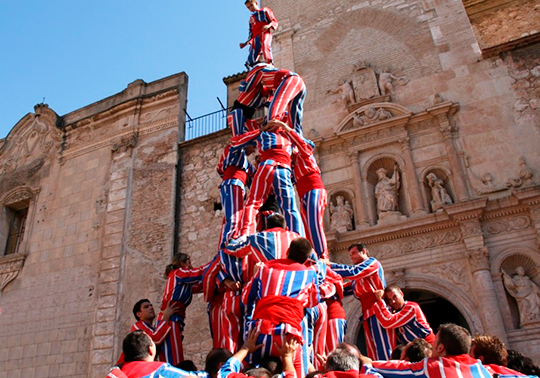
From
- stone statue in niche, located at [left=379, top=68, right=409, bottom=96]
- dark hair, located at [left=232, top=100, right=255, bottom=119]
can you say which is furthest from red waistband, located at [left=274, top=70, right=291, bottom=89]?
stone statue in niche, located at [left=379, top=68, right=409, bottom=96]

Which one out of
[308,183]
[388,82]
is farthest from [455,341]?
[388,82]

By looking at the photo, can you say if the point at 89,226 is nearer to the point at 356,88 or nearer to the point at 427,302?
the point at 356,88

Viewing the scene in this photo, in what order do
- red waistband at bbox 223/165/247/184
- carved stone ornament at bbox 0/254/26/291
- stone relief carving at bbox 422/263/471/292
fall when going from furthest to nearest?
carved stone ornament at bbox 0/254/26/291 < stone relief carving at bbox 422/263/471/292 < red waistband at bbox 223/165/247/184

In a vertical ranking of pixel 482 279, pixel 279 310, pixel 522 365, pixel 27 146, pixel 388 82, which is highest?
pixel 27 146

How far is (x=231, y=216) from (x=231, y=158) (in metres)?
0.75

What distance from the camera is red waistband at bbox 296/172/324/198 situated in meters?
5.12

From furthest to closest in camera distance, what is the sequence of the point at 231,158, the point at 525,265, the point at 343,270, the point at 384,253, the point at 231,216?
the point at 384,253 → the point at 525,265 → the point at 231,158 → the point at 231,216 → the point at 343,270

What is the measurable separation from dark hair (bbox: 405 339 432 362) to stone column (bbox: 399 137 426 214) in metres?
6.15

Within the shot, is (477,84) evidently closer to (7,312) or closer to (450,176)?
(450,176)

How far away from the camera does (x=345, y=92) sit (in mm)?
11148

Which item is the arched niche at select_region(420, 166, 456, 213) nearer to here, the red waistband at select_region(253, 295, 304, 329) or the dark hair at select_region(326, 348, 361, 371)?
the red waistband at select_region(253, 295, 304, 329)

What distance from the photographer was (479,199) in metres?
8.61

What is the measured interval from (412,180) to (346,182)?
4.45 ft

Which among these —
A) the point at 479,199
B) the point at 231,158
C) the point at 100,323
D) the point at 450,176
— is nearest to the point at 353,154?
the point at 450,176
